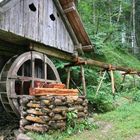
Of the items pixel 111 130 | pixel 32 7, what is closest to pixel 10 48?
pixel 32 7

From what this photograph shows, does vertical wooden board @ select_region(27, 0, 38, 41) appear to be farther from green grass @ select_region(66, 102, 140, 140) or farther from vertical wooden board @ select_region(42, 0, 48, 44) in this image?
green grass @ select_region(66, 102, 140, 140)

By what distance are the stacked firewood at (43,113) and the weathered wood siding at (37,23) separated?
80.0 inches

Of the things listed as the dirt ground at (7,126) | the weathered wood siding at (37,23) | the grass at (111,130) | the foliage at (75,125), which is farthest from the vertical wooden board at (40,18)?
the grass at (111,130)

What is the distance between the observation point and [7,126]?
978 cm

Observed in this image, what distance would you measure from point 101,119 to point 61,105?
2.30 meters

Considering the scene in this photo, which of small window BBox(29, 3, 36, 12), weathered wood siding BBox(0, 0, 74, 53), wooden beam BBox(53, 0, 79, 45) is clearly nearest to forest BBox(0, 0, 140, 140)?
wooden beam BBox(53, 0, 79, 45)

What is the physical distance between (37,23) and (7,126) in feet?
11.2

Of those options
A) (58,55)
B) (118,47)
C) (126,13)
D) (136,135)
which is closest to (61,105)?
(136,135)

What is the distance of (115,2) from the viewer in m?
24.9

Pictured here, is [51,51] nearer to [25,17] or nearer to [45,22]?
[45,22]

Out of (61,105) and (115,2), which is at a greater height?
(115,2)

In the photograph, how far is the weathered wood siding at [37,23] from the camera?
8.31 metres

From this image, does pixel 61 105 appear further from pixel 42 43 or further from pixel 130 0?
pixel 130 0

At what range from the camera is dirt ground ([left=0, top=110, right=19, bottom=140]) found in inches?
341
